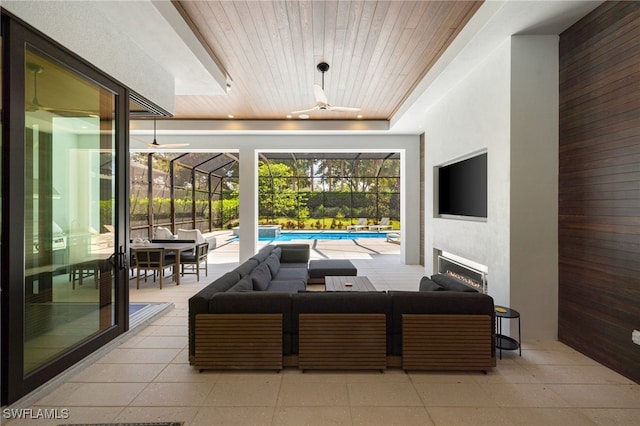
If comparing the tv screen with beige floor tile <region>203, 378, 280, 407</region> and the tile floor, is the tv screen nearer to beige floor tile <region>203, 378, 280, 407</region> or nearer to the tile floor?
the tile floor

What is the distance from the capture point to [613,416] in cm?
214

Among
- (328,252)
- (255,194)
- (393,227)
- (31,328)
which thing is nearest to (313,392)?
(31,328)

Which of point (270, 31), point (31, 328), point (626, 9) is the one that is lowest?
point (31, 328)

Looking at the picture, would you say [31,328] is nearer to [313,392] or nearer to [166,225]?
[313,392]

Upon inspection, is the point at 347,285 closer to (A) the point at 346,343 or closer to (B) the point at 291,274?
(B) the point at 291,274

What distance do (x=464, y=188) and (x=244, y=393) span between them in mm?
3940

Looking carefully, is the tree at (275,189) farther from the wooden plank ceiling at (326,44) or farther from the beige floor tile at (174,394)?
the beige floor tile at (174,394)

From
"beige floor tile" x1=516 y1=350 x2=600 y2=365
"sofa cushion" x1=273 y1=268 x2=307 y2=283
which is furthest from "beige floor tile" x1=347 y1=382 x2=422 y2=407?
"sofa cushion" x1=273 y1=268 x2=307 y2=283

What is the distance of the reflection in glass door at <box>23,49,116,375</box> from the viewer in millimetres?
2426

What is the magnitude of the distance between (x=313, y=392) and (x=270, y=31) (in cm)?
371

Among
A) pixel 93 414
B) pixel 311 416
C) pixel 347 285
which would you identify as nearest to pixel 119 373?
pixel 93 414

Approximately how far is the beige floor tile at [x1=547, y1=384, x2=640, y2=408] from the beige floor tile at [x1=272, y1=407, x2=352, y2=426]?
1688 mm

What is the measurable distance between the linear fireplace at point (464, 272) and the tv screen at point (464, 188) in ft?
2.47

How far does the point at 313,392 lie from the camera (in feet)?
7.88
